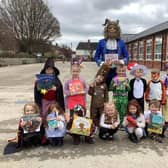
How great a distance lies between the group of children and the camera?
13.8 ft

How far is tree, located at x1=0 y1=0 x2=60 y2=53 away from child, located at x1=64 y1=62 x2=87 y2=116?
160 feet

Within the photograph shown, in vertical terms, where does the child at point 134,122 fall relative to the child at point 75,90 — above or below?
below

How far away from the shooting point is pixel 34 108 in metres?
4.32

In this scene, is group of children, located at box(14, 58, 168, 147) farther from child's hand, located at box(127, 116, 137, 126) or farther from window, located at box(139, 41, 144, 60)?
window, located at box(139, 41, 144, 60)

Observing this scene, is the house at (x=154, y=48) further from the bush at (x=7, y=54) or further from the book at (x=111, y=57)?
the book at (x=111, y=57)

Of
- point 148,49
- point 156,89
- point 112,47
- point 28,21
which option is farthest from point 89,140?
point 28,21

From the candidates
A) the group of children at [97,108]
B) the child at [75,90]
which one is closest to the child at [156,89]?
the group of children at [97,108]

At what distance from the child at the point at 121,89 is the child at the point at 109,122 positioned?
348 mm

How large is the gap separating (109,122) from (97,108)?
1.32ft

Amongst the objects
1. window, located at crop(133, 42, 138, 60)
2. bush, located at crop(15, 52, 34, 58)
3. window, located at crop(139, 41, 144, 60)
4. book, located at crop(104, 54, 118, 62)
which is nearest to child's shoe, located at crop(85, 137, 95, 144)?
book, located at crop(104, 54, 118, 62)

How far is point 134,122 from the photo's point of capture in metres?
4.45

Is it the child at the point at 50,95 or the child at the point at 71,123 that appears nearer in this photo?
the child at the point at 71,123

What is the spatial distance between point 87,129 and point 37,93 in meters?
1.11

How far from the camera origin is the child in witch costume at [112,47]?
4902mm
